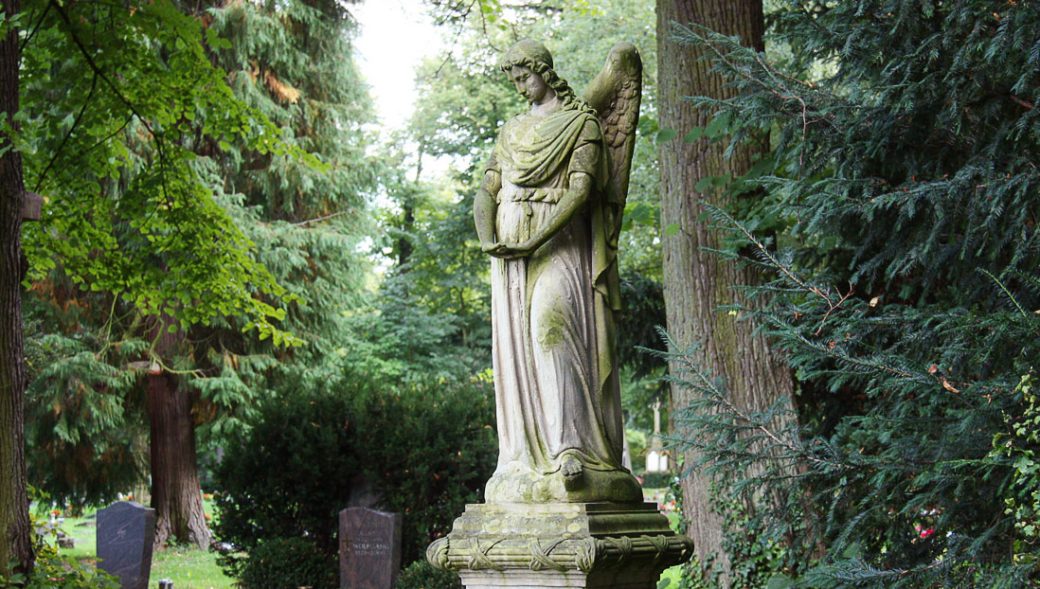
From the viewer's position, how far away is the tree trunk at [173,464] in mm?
21078

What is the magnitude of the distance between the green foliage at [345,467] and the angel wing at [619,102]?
30.6 feet

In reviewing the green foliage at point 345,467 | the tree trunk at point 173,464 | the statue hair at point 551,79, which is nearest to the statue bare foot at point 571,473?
the statue hair at point 551,79

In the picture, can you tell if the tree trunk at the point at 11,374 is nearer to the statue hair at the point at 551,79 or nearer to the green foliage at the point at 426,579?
the green foliage at the point at 426,579

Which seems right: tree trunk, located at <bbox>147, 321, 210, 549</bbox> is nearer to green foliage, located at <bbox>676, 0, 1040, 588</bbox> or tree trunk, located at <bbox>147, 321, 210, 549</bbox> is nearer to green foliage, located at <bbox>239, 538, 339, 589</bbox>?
green foliage, located at <bbox>239, 538, 339, 589</bbox>

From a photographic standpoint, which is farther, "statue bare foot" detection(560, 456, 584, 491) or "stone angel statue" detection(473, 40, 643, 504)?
"stone angel statue" detection(473, 40, 643, 504)

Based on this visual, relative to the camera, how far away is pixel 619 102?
252 inches

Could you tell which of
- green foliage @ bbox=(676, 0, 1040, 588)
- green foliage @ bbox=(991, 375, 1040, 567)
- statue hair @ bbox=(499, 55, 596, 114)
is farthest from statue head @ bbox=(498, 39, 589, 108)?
green foliage @ bbox=(991, 375, 1040, 567)

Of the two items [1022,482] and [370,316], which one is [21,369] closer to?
[1022,482]


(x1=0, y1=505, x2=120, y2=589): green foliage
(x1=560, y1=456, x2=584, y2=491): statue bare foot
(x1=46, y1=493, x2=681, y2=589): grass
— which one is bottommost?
(x1=46, y1=493, x2=681, y2=589): grass

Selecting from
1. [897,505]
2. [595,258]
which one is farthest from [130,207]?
[897,505]

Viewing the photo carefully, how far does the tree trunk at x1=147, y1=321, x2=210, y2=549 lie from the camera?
21078 mm

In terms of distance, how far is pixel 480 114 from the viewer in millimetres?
29859

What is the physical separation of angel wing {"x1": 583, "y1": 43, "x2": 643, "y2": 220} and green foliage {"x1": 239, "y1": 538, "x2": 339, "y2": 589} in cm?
921

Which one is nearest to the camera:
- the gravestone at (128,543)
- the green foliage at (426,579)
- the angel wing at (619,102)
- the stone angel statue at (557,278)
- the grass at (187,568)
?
the stone angel statue at (557,278)
